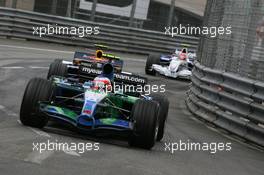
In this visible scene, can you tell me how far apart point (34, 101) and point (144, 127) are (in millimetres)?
1446

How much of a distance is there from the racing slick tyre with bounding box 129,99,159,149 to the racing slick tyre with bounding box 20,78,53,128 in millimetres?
1150

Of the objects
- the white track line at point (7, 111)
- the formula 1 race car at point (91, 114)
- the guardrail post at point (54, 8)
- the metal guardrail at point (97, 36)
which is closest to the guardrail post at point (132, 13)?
the metal guardrail at point (97, 36)

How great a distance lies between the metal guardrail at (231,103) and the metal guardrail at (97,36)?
11598mm

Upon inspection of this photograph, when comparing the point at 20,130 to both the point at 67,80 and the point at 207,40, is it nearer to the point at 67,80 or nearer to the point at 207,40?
the point at 67,80

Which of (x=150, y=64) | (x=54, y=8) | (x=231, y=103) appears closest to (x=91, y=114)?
(x=231, y=103)

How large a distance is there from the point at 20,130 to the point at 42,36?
17604 mm

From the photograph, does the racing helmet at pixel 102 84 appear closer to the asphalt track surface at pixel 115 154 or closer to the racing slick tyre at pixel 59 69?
the asphalt track surface at pixel 115 154

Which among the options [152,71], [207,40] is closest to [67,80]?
[207,40]

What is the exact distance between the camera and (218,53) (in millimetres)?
14227

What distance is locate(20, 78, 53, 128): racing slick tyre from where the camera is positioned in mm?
8789

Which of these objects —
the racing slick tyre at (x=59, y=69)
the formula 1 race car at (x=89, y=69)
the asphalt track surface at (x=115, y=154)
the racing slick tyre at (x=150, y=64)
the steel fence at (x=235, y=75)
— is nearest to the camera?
the asphalt track surface at (x=115, y=154)

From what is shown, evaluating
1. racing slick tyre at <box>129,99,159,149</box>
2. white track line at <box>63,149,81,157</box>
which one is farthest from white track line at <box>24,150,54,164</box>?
racing slick tyre at <box>129,99,159,149</box>

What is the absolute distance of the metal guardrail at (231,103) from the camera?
1145 centimetres

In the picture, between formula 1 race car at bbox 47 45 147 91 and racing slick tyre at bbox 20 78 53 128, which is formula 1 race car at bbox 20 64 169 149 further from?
formula 1 race car at bbox 47 45 147 91
